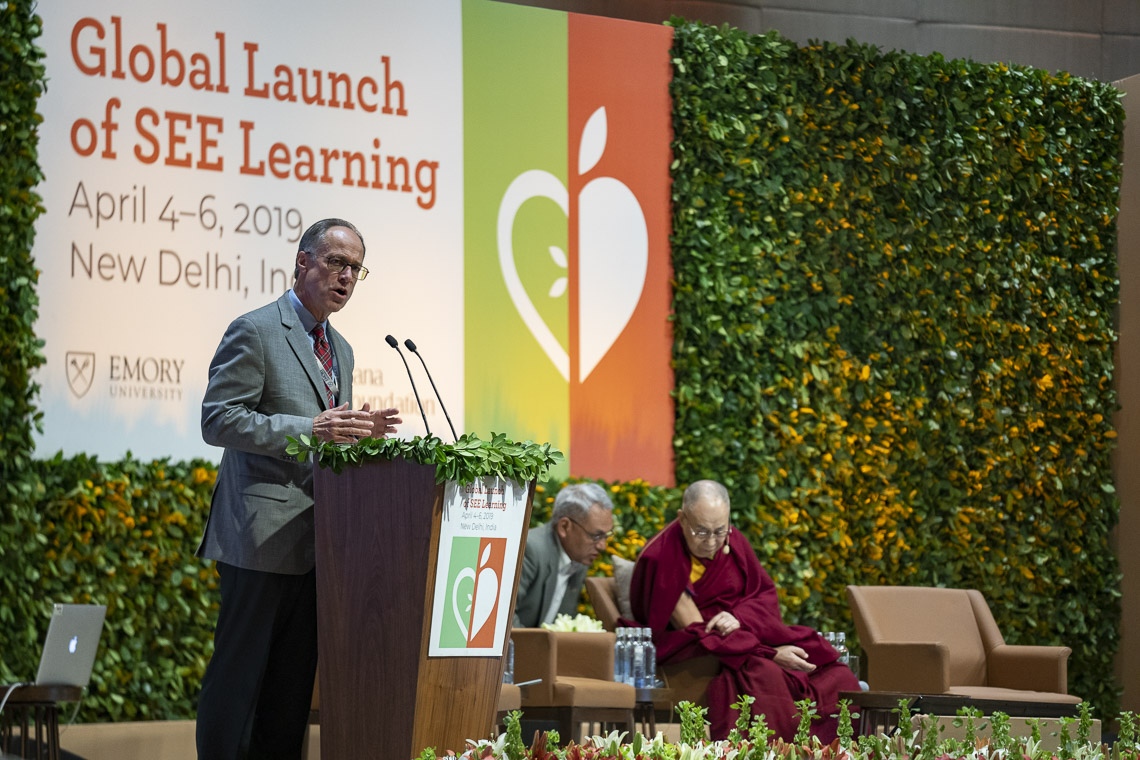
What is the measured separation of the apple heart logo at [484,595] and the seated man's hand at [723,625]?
2460mm

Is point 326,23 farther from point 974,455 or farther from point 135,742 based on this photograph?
point 974,455

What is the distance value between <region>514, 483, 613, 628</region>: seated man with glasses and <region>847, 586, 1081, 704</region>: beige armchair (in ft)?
3.92

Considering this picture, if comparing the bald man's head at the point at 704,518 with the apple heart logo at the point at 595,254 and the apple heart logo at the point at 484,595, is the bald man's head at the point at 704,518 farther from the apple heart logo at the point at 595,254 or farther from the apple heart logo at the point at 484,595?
the apple heart logo at the point at 484,595

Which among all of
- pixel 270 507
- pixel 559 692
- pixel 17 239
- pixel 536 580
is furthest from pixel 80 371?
pixel 270 507


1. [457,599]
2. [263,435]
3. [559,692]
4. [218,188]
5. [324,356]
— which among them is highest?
[218,188]

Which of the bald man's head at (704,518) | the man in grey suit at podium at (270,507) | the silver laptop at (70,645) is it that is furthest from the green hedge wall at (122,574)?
the man in grey suit at podium at (270,507)

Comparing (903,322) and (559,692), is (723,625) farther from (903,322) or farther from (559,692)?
(903,322)

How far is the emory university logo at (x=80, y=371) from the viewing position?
A: 216 inches

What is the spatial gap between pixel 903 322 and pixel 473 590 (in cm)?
457

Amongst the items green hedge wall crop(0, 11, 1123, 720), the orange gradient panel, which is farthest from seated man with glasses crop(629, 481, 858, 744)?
the orange gradient panel

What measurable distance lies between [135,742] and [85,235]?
5.95ft

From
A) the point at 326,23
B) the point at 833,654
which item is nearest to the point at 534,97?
the point at 326,23

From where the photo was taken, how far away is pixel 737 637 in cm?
554

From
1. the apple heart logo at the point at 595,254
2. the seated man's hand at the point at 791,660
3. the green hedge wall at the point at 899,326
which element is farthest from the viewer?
the green hedge wall at the point at 899,326
